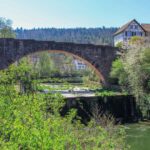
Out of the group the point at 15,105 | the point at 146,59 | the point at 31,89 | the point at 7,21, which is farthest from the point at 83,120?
the point at 7,21

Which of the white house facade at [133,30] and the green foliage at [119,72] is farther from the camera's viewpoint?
the white house facade at [133,30]

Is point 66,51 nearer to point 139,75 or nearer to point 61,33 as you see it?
point 139,75

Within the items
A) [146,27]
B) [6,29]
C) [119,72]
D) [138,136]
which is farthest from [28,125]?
[146,27]

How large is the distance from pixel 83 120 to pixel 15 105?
19.6 m

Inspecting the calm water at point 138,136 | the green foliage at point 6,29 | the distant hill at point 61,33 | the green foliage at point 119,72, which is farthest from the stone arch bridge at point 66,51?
the distant hill at point 61,33

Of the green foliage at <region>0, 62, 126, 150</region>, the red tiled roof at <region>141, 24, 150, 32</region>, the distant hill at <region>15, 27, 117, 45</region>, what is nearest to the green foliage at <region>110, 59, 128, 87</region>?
the green foliage at <region>0, 62, 126, 150</region>

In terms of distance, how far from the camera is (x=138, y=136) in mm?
24641

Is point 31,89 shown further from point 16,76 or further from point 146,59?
point 146,59

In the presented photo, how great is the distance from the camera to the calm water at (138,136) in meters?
22.3

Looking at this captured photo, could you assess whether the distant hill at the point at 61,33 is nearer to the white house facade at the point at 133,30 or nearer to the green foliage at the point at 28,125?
the white house facade at the point at 133,30

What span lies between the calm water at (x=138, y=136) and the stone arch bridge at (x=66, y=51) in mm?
13818

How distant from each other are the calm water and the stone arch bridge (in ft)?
45.3

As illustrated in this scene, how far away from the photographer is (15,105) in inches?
379

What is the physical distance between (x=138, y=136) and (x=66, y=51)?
56.9 feet
